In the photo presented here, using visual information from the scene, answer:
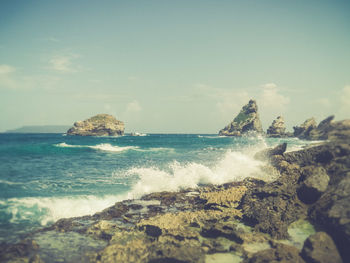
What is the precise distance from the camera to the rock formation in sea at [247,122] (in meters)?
144

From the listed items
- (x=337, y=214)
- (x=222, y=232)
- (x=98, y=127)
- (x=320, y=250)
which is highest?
(x=98, y=127)

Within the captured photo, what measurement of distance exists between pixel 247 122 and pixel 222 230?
145529 mm

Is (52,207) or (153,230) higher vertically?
(153,230)

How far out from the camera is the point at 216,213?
349 inches

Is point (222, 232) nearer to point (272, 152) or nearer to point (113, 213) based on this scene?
point (113, 213)

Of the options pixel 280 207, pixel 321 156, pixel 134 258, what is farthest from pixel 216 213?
pixel 321 156

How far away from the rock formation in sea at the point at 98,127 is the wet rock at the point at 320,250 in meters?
118

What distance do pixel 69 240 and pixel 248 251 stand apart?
543cm

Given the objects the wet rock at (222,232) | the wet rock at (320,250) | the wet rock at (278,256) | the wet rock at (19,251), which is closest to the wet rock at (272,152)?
the wet rock at (222,232)

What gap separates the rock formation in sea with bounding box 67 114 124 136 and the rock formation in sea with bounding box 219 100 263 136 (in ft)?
249

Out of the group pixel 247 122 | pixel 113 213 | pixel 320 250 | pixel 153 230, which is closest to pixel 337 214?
pixel 320 250

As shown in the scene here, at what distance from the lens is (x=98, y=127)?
387ft

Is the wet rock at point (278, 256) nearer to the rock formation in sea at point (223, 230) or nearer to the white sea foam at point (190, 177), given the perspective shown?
the rock formation in sea at point (223, 230)

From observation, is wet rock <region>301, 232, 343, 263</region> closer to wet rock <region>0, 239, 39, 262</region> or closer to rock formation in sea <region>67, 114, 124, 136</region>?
wet rock <region>0, 239, 39, 262</region>
